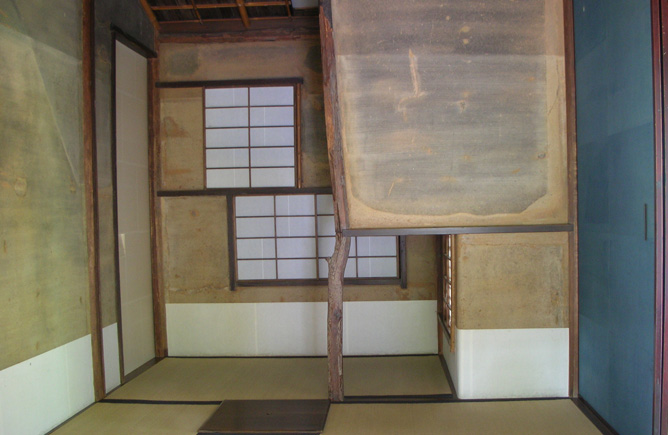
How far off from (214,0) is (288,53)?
2.92ft

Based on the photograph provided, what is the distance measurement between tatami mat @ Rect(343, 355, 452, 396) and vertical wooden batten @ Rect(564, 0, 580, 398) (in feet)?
3.21

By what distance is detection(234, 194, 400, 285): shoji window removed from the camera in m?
4.67

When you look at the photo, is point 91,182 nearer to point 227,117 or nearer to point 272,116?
point 227,117

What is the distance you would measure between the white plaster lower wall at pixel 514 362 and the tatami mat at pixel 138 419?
6.76 feet

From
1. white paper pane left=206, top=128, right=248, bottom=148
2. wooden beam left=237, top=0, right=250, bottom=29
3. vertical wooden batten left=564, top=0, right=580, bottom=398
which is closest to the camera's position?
vertical wooden batten left=564, top=0, right=580, bottom=398

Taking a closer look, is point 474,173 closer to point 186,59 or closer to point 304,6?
point 304,6

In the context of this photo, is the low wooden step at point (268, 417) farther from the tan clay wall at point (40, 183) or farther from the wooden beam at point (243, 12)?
the wooden beam at point (243, 12)

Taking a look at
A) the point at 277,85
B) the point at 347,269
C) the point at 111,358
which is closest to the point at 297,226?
the point at 347,269

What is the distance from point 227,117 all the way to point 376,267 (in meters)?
2.23

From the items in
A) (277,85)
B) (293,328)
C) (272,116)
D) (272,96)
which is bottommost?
(293,328)

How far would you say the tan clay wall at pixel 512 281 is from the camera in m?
3.42

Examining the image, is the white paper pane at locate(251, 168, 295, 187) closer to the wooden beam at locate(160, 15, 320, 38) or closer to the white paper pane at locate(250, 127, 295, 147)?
the white paper pane at locate(250, 127, 295, 147)

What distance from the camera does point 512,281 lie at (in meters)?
3.44

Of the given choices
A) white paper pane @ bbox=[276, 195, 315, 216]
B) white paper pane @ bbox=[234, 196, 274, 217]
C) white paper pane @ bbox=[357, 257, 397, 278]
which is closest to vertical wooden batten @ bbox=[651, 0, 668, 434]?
white paper pane @ bbox=[357, 257, 397, 278]
